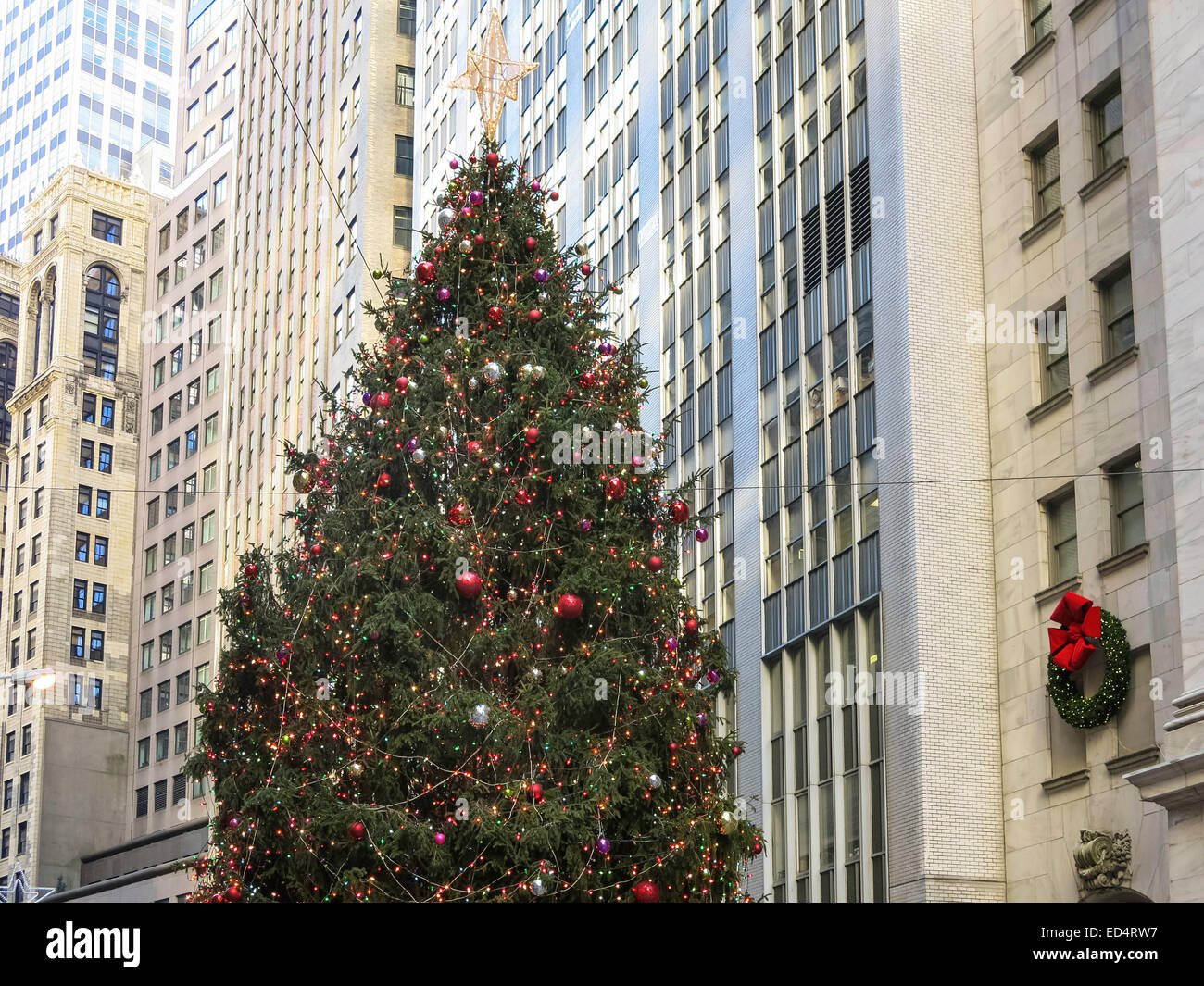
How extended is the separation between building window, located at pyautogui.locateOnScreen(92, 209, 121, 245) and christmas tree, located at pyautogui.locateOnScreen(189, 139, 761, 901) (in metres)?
108

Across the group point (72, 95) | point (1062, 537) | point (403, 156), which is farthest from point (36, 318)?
point (1062, 537)

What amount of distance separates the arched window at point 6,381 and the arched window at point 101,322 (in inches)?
609

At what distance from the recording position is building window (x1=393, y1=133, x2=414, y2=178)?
75.2 meters

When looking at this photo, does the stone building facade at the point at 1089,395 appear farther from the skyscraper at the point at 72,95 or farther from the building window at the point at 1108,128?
the skyscraper at the point at 72,95

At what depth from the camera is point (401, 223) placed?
74.1m

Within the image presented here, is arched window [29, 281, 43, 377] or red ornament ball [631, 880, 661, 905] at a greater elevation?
arched window [29, 281, 43, 377]

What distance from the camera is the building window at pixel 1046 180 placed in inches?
1219

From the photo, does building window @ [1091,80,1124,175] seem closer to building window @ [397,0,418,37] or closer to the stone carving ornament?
the stone carving ornament

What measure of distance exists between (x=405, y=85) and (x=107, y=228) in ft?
187

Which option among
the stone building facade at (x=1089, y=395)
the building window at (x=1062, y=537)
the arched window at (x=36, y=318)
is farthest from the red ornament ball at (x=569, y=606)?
the arched window at (x=36, y=318)

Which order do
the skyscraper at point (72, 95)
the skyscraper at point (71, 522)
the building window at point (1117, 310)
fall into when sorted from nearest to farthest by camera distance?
the building window at point (1117, 310) → the skyscraper at point (71, 522) → the skyscraper at point (72, 95)

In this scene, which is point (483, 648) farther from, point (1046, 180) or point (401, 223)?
point (401, 223)

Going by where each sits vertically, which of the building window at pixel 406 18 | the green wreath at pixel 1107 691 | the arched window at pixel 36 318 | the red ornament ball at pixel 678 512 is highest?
the arched window at pixel 36 318

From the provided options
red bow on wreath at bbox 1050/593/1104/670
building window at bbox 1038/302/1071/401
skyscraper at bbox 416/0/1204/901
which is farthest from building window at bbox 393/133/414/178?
red bow on wreath at bbox 1050/593/1104/670
